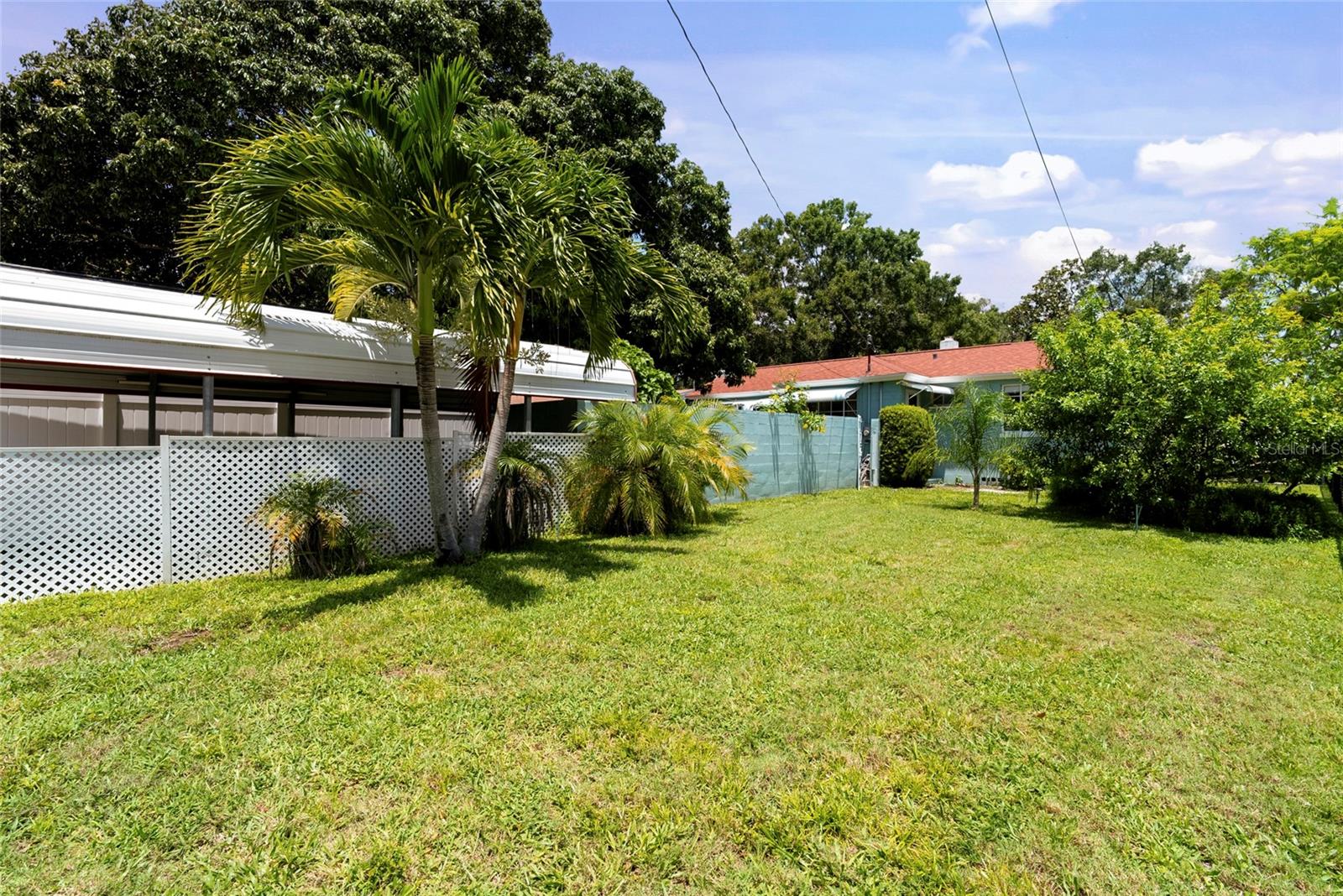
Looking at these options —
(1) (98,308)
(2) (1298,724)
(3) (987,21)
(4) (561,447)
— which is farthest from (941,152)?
(1) (98,308)

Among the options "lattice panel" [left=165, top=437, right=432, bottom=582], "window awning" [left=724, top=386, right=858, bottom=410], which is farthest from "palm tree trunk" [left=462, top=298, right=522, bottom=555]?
"window awning" [left=724, top=386, right=858, bottom=410]

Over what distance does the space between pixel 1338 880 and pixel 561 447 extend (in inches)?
334

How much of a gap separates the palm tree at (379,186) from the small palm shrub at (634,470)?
3300mm

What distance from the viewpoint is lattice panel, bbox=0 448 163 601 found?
542 cm

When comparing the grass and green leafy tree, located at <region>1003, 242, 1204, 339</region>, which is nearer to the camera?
the grass

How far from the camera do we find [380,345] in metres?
8.20

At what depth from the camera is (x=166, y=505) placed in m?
6.11

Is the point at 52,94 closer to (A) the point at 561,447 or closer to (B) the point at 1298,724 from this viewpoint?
(A) the point at 561,447

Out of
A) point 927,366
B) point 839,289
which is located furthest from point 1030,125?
point 839,289

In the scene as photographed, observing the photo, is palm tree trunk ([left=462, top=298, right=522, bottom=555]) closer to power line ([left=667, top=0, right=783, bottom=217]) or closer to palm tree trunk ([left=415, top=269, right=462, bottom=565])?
palm tree trunk ([left=415, top=269, right=462, bottom=565])

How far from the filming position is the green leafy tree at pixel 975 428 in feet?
40.9

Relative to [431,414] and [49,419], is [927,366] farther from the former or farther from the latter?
[49,419]

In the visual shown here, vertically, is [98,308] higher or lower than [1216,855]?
higher

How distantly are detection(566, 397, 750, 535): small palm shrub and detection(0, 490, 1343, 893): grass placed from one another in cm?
307
